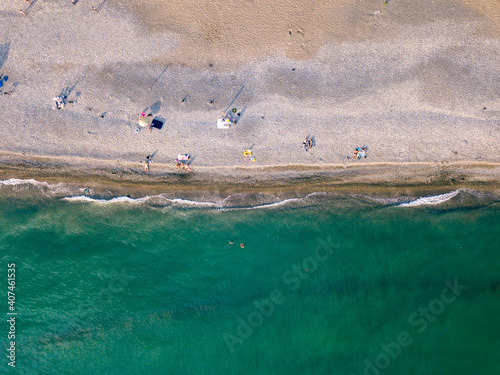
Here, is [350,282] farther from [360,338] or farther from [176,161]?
[176,161]

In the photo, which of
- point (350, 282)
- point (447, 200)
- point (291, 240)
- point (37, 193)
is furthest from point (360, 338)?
point (37, 193)

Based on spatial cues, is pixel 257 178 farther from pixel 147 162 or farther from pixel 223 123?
pixel 147 162

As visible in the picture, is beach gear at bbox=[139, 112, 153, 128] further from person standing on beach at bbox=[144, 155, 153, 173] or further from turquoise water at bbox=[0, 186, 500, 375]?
turquoise water at bbox=[0, 186, 500, 375]

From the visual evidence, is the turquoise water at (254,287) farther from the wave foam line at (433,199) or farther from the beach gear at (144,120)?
the beach gear at (144,120)

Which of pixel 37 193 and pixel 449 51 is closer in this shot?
pixel 449 51

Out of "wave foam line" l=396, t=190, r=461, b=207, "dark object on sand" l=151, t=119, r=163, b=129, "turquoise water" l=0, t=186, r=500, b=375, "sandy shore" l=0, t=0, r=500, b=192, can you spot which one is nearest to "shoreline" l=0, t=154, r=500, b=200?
"sandy shore" l=0, t=0, r=500, b=192

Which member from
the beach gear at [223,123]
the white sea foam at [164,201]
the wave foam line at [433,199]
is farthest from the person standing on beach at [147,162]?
the wave foam line at [433,199]
